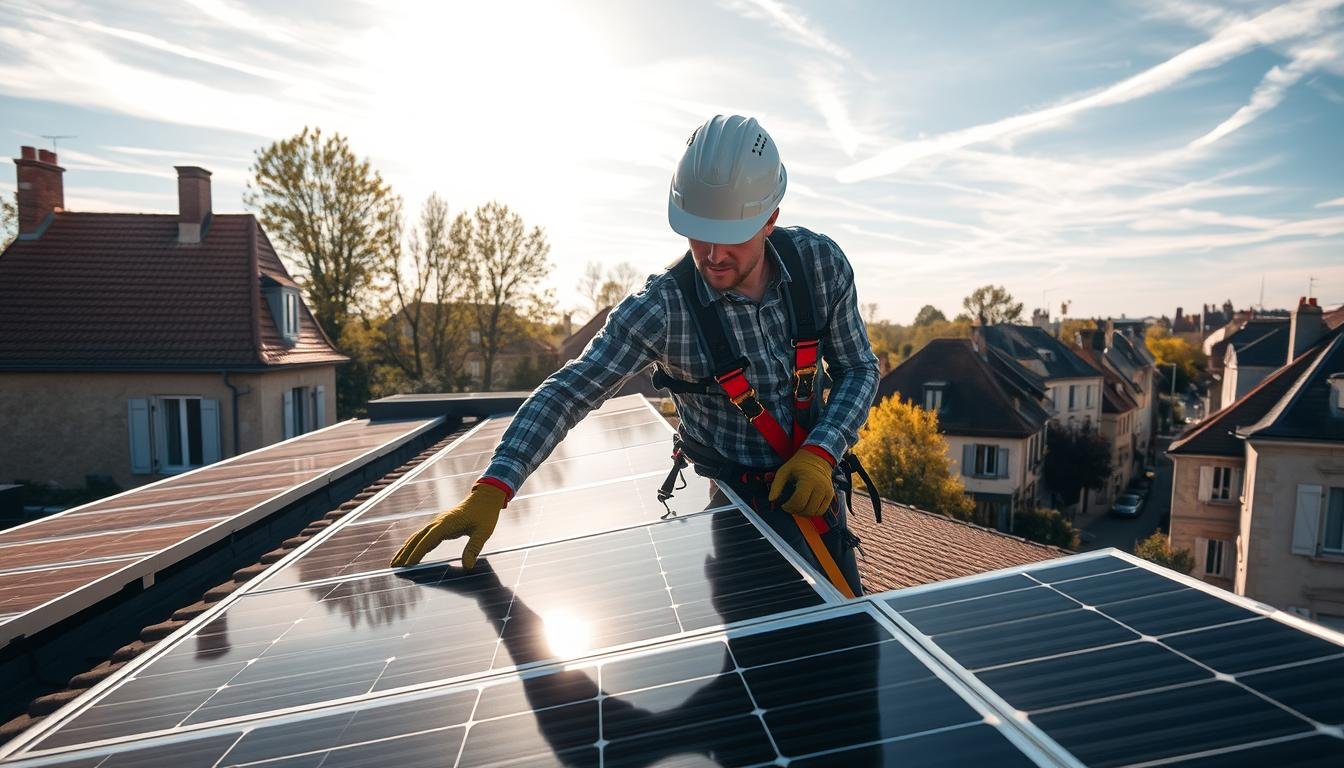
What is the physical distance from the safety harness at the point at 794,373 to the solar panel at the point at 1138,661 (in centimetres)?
137

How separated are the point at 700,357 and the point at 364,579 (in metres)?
2.02

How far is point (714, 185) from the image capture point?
151 inches

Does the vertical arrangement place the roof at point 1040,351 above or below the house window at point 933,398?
above

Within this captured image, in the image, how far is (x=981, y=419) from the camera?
37219mm

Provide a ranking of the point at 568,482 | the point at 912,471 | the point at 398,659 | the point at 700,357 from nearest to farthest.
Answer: the point at 398,659, the point at 700,357, the point at 568,482, the point at 912,471

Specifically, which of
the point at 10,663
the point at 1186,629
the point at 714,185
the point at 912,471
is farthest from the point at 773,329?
the point at 912,471

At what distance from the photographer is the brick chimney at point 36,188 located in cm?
2486

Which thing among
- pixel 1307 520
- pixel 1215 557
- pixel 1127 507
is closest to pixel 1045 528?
pixel 1215 557

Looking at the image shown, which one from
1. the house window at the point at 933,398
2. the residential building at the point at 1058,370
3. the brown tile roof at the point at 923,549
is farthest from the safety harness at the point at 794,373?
the residential building at the point at 1058,370

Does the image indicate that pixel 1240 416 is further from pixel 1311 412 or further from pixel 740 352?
pixel 740 352

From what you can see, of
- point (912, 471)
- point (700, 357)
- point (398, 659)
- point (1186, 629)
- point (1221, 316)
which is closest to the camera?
point (1186, 629)

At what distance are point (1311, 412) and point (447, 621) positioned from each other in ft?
85.2

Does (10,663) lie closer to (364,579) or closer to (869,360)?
(364,579)

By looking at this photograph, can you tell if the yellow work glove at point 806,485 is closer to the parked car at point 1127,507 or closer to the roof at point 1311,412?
the roof at point 1311,412
